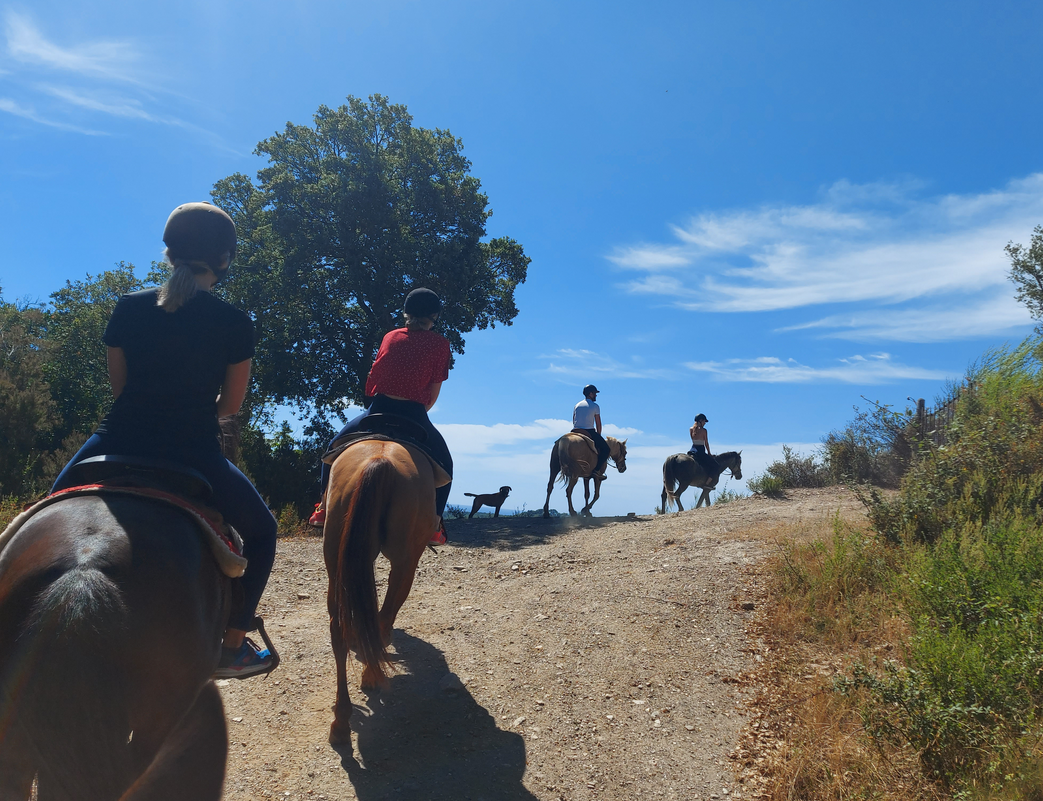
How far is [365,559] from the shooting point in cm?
407

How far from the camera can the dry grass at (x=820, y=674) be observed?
3.53 meters

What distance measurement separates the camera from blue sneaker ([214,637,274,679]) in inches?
123

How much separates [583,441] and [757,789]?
1186 cm

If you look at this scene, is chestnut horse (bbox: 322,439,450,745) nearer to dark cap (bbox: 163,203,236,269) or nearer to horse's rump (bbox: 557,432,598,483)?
dark cap (bbox: 163,203,236,269)

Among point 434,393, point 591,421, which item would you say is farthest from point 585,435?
point 434,393

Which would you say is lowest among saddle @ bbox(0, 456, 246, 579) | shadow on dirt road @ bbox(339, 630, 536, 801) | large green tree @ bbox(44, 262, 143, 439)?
shadow on dirt road @ bbox(339, 630, 536, 801)

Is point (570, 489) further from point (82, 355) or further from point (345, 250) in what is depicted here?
point (82, 355)

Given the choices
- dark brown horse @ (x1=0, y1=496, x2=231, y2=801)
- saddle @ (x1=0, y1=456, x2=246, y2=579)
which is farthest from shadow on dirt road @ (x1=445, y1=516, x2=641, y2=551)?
dark brown horse @ (x1=0, y1=496, x2=231, y2=801)

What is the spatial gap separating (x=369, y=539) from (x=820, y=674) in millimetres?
3493

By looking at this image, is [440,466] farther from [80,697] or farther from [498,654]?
[80,697]

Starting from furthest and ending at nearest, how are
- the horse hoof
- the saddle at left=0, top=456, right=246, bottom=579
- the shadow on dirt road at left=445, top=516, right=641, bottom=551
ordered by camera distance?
the shadow on dirt road at left=445, top=516, right=641, bottom=551, the horse hoof, the saddle at left=0, top=456, right=246, bottom=579

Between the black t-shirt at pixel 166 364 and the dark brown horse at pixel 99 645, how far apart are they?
49 cm

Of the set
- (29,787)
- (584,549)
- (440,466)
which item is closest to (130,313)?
(29,787)

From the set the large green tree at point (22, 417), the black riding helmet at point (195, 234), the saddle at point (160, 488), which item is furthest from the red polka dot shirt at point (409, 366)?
the large green tree at point (22, 417)
